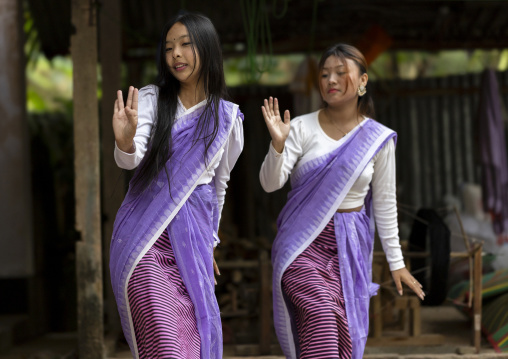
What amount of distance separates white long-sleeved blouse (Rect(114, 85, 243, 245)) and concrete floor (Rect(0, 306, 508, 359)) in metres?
1.75

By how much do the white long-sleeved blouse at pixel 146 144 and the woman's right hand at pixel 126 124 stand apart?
0.14 ft

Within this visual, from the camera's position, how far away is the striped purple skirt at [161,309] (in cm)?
278

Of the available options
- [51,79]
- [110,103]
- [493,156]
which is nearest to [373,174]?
[110,103]

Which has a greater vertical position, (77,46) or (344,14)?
(344,14)

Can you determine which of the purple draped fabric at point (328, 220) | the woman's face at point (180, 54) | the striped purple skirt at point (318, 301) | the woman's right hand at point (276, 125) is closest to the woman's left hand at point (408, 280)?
the purple draped fabric at point (328, 220)

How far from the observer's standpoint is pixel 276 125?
11.2 feet

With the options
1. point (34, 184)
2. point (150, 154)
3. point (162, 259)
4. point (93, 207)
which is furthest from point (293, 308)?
point (34, 184)

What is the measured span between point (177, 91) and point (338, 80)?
922 millimetres

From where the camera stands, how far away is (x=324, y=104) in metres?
3.88

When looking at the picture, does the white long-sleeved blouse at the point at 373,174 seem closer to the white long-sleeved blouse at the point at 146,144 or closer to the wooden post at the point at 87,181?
the white long-sleeved blouse at the point at 146,144

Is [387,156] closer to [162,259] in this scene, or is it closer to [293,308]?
[293,308]

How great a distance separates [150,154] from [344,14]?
4.21 m

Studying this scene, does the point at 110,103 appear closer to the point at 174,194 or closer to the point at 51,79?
the point at 174,194

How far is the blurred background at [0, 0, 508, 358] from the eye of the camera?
4.61 meters
